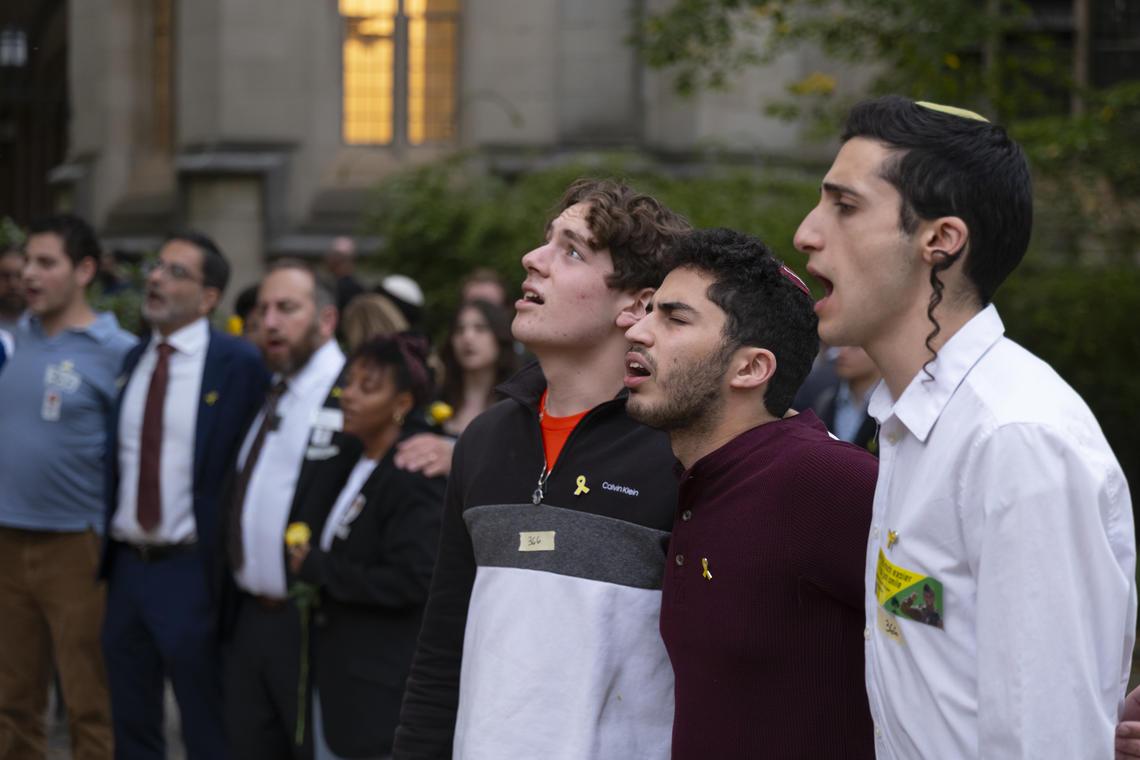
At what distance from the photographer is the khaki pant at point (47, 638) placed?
19.6 ft

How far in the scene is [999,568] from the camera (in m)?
1.90

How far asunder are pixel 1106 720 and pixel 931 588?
0.29m

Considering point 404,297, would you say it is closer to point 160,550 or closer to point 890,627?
point 160,550

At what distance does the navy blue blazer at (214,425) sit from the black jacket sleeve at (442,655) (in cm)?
261

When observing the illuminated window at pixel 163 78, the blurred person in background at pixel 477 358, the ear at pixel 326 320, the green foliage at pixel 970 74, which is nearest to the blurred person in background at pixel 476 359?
the blurred person in background at pixel 477 358

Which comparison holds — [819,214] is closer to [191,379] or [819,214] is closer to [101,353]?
[191,379]

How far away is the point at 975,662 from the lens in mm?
1980

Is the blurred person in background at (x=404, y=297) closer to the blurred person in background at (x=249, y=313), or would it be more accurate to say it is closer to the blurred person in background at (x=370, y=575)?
the blurred person in background at (x=249, y=313)

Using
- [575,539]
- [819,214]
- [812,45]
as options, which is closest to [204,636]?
[575,539]

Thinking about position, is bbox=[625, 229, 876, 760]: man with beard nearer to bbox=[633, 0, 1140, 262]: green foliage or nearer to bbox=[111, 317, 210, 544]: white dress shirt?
bbox=[111, 317, 210, 544]: white dress shirt

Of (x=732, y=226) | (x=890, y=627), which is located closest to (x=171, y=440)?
(x=890, y=627)

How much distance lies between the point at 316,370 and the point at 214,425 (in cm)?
51

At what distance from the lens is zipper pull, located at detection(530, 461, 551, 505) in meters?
2.95

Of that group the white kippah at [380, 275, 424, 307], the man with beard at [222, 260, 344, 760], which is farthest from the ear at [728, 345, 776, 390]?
the white kippah at [380, 275, 424, 307]
